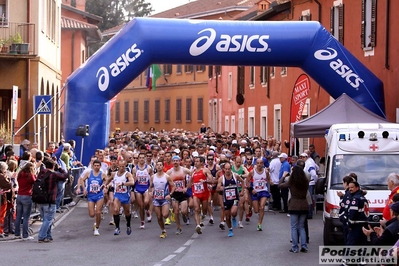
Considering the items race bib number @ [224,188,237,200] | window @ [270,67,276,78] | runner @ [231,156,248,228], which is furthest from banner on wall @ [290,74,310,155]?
window @ [270,67,276,78]

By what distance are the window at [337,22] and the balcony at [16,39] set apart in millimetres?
10458

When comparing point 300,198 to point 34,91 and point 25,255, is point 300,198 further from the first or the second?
point 34,91

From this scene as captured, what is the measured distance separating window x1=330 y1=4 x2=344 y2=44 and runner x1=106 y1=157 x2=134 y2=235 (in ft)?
43.3

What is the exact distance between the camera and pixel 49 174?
1847 centimetres

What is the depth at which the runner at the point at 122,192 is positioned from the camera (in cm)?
1980

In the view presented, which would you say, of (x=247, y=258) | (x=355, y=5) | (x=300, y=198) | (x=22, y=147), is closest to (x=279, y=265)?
(x=247, y=258)

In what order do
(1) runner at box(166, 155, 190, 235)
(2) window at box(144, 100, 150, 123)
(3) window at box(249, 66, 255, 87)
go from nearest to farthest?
1. (1) runner at box(166, 155, 190, 235)
2. (3) window at box(249, 66, 255, 87)
3. (2) window at box(144, 100, 150, 123)

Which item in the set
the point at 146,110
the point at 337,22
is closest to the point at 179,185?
the point at 337,22

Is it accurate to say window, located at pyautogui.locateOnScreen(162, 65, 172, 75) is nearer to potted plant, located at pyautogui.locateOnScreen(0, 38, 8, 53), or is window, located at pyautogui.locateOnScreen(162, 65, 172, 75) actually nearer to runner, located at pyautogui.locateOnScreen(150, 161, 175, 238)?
potted plant, located at pyautogui.locateOnScreen(0, 38, 8, 53)

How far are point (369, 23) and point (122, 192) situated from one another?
1168 centimetres

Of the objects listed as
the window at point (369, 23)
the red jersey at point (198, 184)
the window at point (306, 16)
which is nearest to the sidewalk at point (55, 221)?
the red jersey at point (198, 184)

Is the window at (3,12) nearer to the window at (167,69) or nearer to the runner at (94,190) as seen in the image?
the runner at (94,190)

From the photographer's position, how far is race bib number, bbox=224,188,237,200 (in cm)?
1998

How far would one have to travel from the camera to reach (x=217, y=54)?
2517 cm
